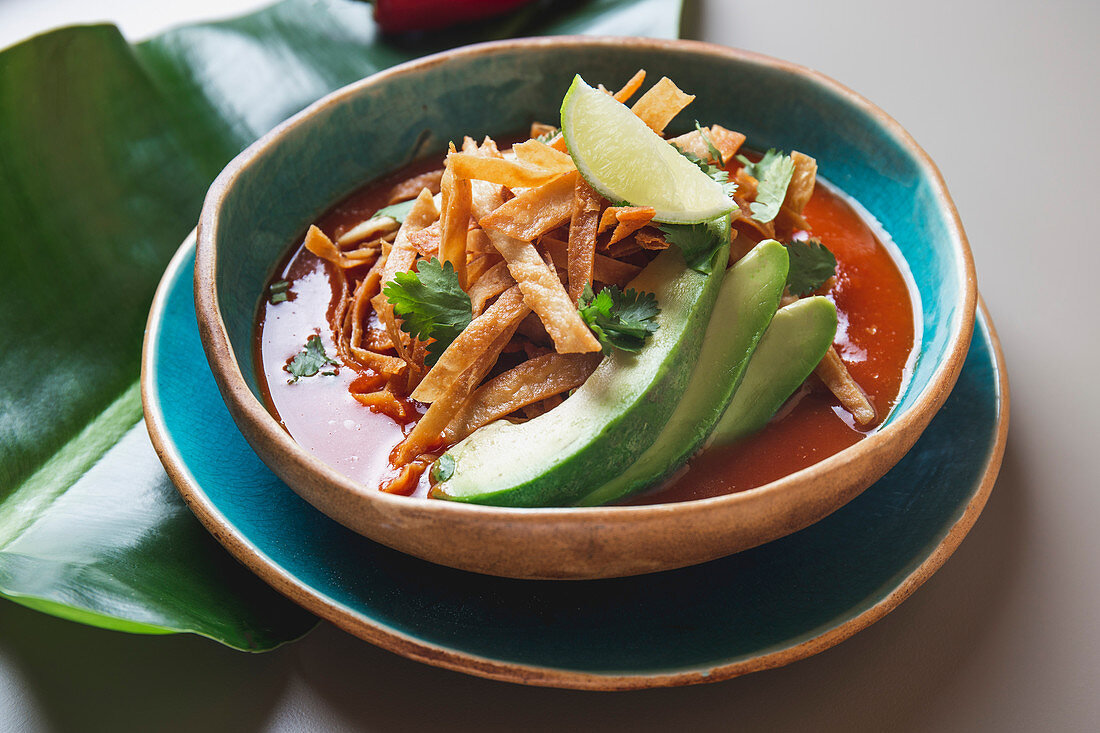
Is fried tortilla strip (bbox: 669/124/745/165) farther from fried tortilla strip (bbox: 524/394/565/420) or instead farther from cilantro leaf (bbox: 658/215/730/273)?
fried tortilla strip (bbox: 524/394/565/420)

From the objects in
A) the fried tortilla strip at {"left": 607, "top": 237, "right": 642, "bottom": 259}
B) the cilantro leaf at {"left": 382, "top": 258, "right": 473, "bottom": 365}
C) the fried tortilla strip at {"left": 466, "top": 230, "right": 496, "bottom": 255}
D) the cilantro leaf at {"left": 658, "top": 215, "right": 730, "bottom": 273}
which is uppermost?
the cilantro leaf at {"left": 658, "top": 215, "right": 730, "bottom": 273}

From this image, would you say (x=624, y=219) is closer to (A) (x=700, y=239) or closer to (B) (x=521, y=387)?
(A) (x=700, y=239)

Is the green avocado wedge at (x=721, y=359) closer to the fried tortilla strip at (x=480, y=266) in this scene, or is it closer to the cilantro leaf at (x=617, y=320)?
the cilantro leaf at (x=617, y=320)

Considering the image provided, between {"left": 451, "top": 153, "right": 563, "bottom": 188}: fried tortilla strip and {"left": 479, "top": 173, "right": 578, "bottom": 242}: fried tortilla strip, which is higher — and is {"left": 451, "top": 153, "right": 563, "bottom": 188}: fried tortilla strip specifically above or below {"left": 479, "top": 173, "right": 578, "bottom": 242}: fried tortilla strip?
above

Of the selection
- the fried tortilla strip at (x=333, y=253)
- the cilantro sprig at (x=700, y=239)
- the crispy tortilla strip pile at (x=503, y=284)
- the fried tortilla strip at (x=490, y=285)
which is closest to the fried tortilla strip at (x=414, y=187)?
the fried tortilla strip at (x=333, y=253)

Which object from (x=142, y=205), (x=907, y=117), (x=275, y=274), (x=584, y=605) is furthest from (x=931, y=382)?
(x=142, y=205)

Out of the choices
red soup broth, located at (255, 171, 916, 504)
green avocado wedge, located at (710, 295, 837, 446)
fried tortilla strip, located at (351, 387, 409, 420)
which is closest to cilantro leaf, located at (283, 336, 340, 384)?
red soup broth, located at (255, 171, 916, 504)

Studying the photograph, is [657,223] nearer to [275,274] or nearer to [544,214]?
[544,214]
